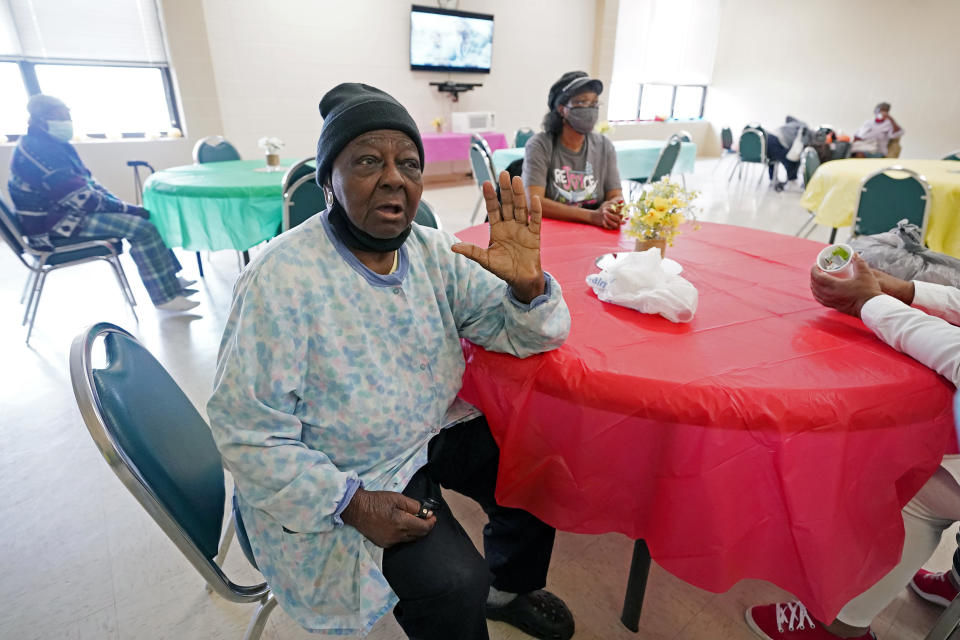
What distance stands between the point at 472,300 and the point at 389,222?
0.26 m

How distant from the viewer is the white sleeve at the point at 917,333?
2.91 feet

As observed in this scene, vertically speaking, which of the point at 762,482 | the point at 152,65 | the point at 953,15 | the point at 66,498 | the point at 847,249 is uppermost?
the point at 953,15

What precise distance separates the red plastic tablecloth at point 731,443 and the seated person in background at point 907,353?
4 centimetres

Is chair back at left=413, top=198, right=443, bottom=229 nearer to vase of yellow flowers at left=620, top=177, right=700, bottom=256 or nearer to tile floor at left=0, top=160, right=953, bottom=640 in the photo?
vase of yellow flowers at left=620, top=177, right=700, bottom=256

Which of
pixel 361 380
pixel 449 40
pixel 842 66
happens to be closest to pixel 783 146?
pixel 842 66

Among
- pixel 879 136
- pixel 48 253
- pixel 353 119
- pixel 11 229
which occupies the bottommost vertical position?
pixel 48 253

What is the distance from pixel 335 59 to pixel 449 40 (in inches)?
66.8

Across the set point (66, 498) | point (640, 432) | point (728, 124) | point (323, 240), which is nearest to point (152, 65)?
point (66, 498)

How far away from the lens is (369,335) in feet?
3.10

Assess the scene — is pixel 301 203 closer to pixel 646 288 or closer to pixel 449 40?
pixel 646 288

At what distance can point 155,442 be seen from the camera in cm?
83

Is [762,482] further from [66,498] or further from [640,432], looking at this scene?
[66,498]

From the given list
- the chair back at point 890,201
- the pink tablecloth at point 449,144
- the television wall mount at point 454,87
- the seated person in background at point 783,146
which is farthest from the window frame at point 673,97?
the chair back at point 890,201

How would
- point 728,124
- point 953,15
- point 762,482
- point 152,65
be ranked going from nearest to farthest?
point 762,482 < point 152,65 < point 953,15 < point 728,124
